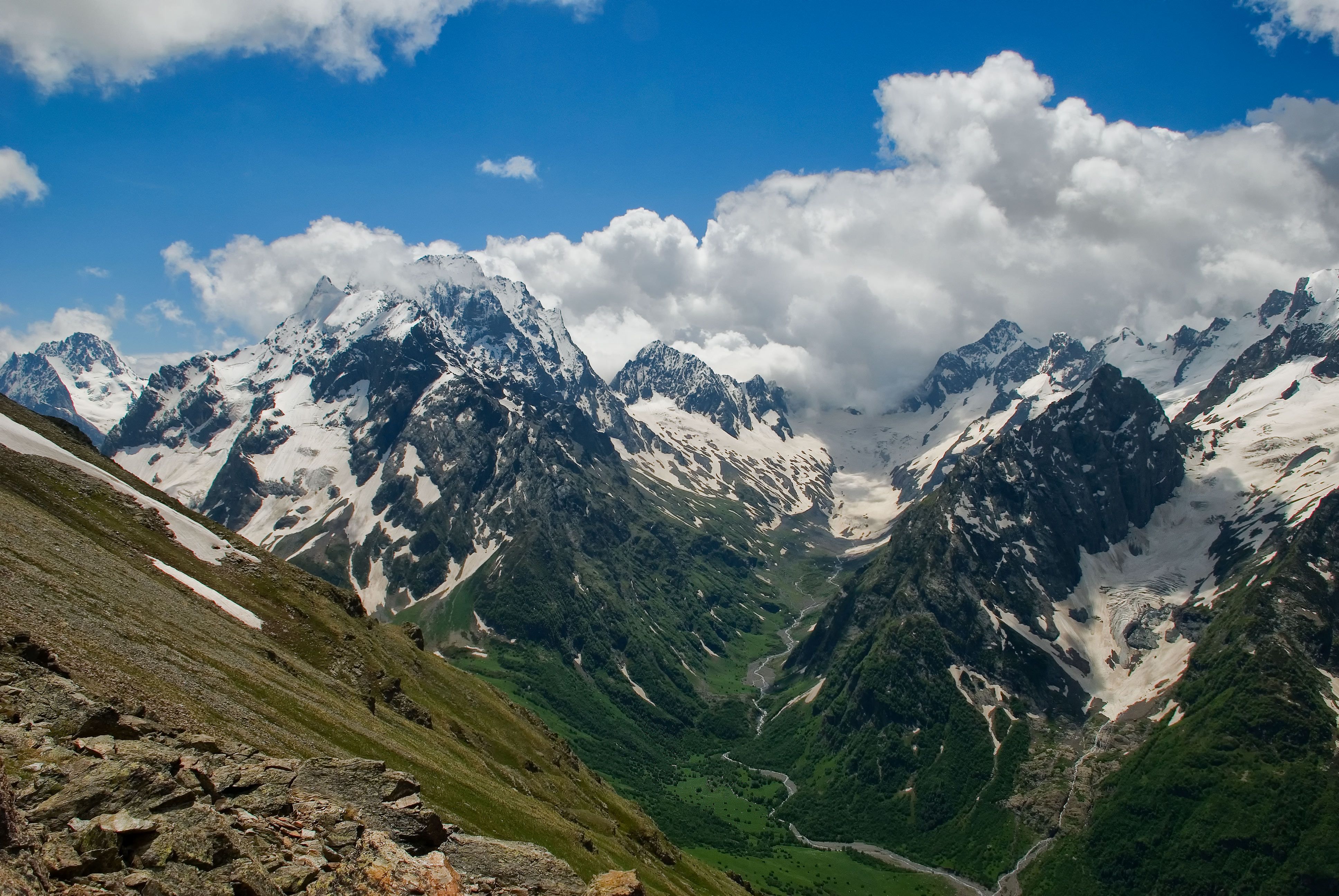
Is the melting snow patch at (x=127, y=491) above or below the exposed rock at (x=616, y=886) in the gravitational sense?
below

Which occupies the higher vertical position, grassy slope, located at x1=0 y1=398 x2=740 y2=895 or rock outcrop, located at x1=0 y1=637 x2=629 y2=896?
rock outcrop, located at x1=0 y1=637 x2=629 y2=896

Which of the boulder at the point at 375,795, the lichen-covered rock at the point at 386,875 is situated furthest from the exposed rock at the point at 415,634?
the lichen-covered rock at the point at 386,875

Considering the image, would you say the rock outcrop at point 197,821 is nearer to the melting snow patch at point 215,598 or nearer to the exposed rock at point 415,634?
the melting snow patch at point 215,598

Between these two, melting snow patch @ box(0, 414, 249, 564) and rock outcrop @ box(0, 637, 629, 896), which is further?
melting snow patch @ box(0, 414, 249, 564)

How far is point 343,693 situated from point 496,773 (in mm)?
28887

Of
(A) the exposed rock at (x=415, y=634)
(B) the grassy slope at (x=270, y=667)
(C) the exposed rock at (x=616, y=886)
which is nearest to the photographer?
(C) the exposed rock at (x=616, y=886)

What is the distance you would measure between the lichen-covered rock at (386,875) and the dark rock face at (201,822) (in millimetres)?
84

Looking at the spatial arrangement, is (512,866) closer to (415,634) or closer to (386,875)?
(386,875)

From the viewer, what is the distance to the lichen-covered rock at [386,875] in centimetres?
3731

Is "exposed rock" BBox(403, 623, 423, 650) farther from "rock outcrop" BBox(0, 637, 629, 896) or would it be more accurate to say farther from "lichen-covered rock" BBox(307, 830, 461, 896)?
"lichen-covered rock" BBox(307, 830, 461, 896)

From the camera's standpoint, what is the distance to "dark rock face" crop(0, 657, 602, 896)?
30797mm

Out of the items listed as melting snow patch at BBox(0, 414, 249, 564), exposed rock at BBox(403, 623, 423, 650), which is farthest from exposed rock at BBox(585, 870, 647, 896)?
exposed rock at BBox(403, 623, 423, 650)

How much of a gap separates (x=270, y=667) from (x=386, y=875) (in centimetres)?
7175

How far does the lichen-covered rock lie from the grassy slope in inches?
1124
